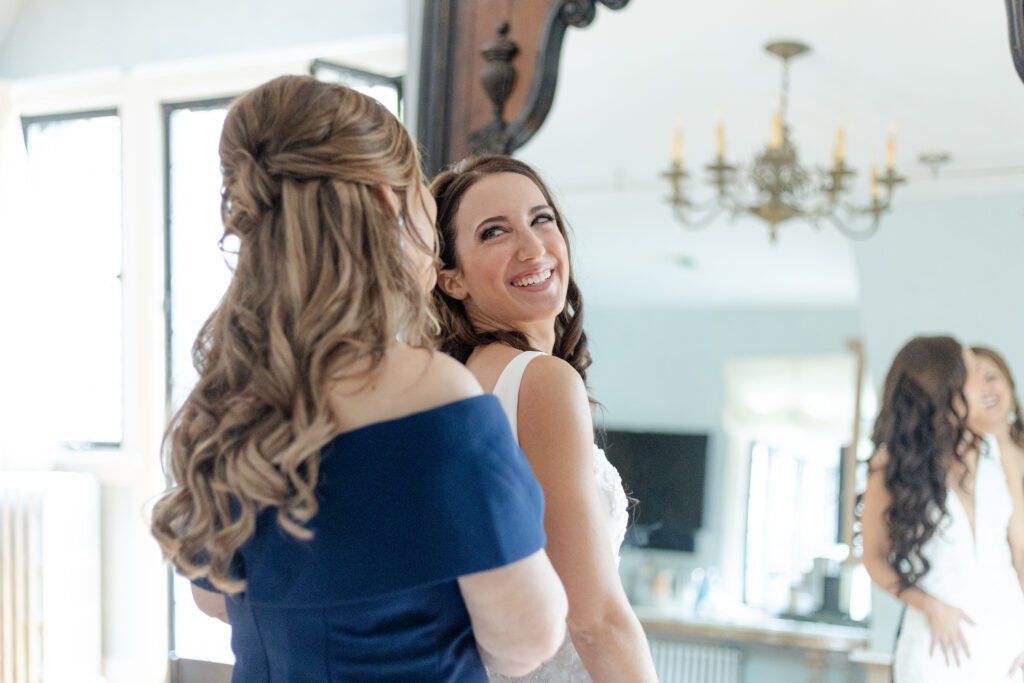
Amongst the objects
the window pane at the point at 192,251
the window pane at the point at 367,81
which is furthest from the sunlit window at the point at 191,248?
the window pane at the point at 367,81

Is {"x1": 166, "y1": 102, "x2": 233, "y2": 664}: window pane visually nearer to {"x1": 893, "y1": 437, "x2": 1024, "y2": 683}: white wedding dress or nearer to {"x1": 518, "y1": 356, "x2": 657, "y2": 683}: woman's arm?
{"x1": 518, "y1": 356, "x2": 657, "y2": 683}: woman's arm

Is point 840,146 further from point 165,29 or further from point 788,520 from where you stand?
point 165,29

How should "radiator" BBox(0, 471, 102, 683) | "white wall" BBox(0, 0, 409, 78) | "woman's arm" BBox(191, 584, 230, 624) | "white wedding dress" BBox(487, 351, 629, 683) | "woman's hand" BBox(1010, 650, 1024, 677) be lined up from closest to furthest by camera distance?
"woman's arm" BBox(191, 584, 230, 624) → "white wedding dress" BBox(487, 351, 629, 683) → "woman's hand" BBox(1010, 650, 1024, 677) → "white wall" BBox(0, 0, 409, 78) → "radiator" BBox(0, 471, 102, 683)

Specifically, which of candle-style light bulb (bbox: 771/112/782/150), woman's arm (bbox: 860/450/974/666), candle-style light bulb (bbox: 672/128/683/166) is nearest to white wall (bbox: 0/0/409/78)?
candle-style light bulb (bbox: 672/128/683/166)

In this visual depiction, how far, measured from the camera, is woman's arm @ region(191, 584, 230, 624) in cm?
102

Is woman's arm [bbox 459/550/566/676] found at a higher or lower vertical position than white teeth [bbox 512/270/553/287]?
lower

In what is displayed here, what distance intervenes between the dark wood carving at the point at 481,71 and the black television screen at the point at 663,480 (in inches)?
23.6

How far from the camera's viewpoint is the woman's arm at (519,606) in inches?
33.6

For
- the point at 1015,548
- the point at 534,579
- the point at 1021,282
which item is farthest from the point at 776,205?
the point at 534,579

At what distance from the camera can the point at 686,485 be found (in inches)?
66.2

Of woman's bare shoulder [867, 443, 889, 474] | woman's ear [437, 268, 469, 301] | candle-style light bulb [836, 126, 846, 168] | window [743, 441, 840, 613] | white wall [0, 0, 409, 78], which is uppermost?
white wall [0, 0, 409, 78]

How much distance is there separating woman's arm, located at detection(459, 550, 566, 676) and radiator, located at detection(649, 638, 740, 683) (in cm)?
84

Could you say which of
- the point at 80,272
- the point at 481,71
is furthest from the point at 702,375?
the point at 80,272

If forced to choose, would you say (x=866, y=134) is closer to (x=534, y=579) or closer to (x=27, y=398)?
(x=534, y=579)
